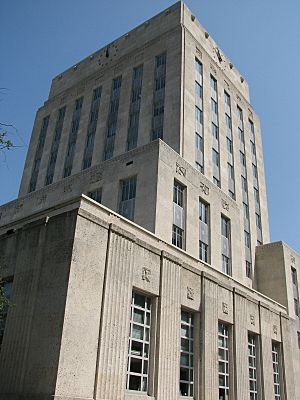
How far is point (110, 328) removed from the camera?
1759cm

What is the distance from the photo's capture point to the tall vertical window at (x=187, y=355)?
2184cm

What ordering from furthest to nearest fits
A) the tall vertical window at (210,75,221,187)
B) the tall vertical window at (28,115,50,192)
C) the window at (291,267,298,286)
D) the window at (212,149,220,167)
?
the tall vertical window at (28,115,50,192) → the window at (212,149,220,167) → the tall vertical window at (210,75,221,187) → the window at (291,267,298,286)

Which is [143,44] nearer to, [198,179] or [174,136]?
[174,136]

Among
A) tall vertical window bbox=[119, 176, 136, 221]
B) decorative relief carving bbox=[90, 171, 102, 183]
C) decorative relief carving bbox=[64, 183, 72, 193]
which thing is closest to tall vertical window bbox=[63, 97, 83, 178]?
decorative relief carving bbox=[64, 183, 72, 193]

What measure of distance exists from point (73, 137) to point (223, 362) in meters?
32.1

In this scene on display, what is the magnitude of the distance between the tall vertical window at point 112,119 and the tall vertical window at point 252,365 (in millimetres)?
23095

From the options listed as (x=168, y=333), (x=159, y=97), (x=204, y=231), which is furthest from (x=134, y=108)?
(x=168, y=333)

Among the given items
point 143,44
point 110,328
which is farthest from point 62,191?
point 143,44

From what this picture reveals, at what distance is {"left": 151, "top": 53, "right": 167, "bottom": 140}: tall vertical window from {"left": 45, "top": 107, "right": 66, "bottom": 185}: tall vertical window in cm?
1390

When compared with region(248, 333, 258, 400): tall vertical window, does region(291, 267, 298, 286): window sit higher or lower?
higher

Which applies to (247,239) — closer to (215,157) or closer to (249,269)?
(249,269)

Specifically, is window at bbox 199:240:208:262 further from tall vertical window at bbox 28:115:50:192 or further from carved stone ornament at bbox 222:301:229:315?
tall vertical window at bbox 28:115:50:192

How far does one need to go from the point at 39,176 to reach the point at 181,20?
936 inches

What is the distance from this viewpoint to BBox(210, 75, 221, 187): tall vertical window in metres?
43.3
